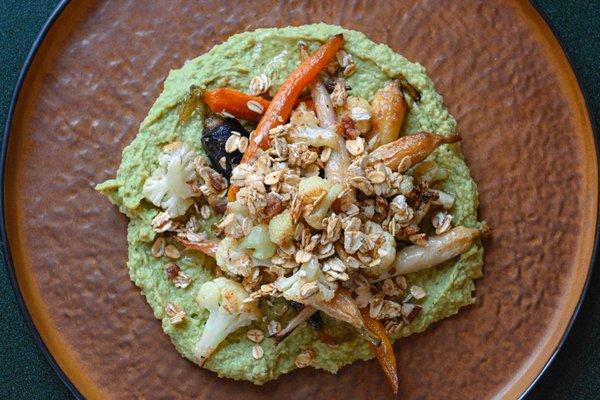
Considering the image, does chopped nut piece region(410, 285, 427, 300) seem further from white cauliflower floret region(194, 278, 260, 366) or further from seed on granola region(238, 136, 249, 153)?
seed on granola region(238, 136, 249, 153)

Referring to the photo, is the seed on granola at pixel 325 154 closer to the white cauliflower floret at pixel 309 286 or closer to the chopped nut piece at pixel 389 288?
the white cauliflower floret at pixel 309 286

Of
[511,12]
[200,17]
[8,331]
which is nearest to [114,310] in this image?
[8,331]

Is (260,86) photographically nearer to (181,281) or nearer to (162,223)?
(162,223)

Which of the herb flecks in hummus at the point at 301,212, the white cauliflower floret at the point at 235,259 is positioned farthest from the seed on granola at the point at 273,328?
the white cauliflower floret at the point at 235,259

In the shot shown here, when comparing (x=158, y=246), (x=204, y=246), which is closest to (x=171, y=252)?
(x=158, y=246)

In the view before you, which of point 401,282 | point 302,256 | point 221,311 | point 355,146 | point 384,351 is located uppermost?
point 355,146

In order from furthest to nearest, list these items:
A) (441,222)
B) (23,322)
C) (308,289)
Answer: (23,322) < (441,222) < (308,289)
